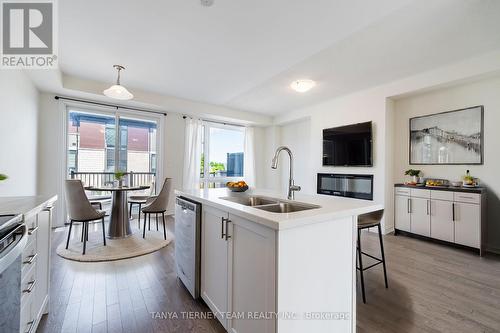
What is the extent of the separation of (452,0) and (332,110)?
9.04 ft

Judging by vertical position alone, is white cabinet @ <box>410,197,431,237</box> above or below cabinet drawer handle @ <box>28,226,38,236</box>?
below

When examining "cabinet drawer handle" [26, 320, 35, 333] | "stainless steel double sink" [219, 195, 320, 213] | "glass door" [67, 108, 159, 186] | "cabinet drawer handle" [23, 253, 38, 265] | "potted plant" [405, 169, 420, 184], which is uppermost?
"glass door" [67, 108, 159, 186]

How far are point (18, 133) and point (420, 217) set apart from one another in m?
5.92

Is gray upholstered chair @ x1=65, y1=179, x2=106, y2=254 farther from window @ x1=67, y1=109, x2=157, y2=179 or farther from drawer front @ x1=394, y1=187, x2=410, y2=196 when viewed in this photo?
drawer front @ x1=394, y1=187, x2=410, y2=196

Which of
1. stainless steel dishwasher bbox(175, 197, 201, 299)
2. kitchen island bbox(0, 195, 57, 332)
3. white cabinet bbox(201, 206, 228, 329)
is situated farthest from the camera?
stainless steel dishwasher bbox(175, 197, 201, 299)

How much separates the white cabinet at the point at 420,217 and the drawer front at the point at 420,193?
0.05 m

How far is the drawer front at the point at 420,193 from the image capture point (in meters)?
3.29

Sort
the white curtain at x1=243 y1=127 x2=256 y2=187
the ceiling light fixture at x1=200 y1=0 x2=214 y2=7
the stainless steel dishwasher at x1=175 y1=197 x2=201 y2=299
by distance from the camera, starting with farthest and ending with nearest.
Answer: the white curtain at x1=243 y1=127 x2=256 y2=187, the ceiling light fixture at x1=200 y1=0 x2=214 y2=7, the stainless steel dishwasher at x1=175 y1=197 x2=201 y2=299

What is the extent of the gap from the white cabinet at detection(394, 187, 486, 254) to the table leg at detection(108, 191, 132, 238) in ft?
14.9

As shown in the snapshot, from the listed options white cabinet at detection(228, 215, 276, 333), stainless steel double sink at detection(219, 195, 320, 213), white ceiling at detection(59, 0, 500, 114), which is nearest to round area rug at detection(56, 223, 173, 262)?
stainless steel double sink at detection(219, 195, 320, 213)

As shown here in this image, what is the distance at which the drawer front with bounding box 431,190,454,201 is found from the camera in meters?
3.05

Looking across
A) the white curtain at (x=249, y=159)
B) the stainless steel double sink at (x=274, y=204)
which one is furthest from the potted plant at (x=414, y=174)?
the white curtain at (x=249, y=159)

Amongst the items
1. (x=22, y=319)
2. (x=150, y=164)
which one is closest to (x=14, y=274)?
(x=22, y=319)

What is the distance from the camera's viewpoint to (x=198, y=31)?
2.35 metres
